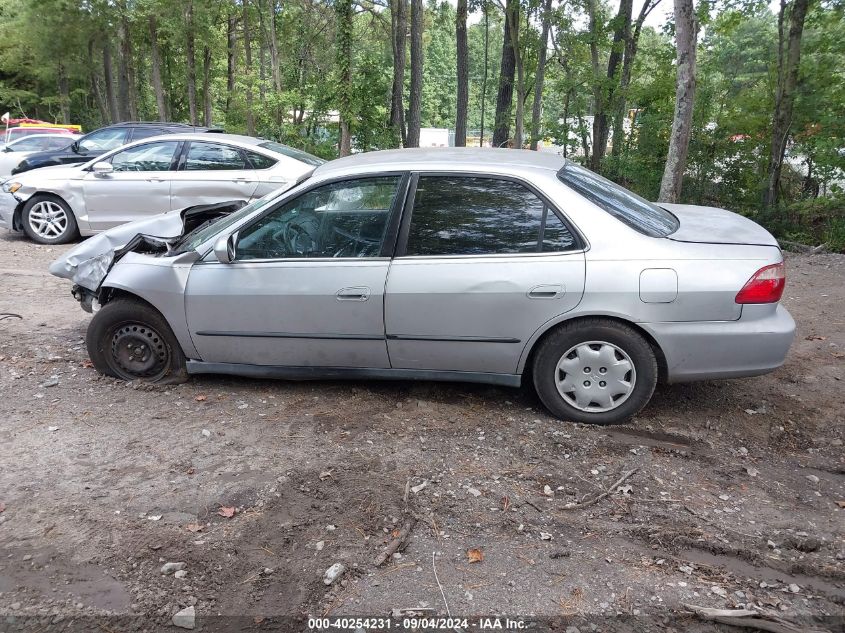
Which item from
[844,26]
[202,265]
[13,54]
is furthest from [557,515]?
[13,54]

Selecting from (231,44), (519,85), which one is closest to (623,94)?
(519,85)

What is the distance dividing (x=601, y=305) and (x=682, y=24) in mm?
6859

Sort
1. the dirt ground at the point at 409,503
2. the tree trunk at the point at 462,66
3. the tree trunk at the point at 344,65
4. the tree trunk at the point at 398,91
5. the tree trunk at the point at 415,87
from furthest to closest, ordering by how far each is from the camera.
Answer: the tree trunk at the point at 398,91 → the tree trunk at the point at 415,87 → the tree trunk at the point at 462,66 → the tree trunk at the point at 344,65 → the dirt ground at the point at 409,503

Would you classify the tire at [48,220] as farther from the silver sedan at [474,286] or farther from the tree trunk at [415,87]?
the tree trunk at [415,87]

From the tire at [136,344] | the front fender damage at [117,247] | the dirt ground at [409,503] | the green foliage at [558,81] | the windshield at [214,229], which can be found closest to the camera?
the dirt ground at [409,503]

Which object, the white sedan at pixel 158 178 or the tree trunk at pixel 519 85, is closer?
the white sedan at pixel 158 178

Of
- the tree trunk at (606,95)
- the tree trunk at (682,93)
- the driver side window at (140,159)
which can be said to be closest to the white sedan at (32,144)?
the driver side window at (140,159)

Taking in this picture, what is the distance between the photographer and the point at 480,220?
436cm

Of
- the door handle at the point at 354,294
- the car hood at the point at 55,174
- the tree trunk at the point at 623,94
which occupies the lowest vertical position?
the door handle at the point at 354,294

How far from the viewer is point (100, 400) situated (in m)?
4.80

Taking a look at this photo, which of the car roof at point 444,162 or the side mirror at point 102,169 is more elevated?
the side mirror at point 102,169

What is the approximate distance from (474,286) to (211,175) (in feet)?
21.7

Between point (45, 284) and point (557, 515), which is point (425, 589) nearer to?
point (557, 515)

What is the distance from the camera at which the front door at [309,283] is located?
439cm
